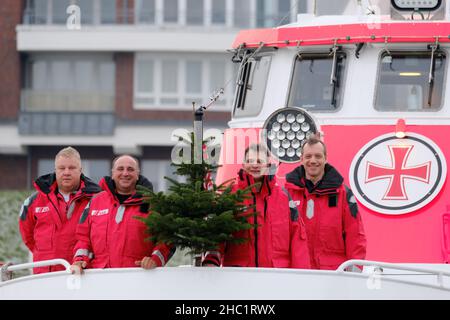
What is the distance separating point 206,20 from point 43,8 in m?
5.08

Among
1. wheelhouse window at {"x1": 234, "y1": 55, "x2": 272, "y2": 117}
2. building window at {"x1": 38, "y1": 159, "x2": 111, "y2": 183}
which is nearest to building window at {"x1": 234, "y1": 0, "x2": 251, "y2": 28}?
building window at {"x1": 38, "y1": 159, "x2": 111, "y2": 183}

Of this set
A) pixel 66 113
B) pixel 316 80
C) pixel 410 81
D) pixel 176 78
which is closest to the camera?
pixel 410 81

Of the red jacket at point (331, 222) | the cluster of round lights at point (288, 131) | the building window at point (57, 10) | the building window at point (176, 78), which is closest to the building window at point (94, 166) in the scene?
the building window at point (176, 78)

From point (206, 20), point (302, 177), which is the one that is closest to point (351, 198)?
point (302, 177)

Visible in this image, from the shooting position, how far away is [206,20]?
4194cm

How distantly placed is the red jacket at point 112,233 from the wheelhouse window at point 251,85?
358cm

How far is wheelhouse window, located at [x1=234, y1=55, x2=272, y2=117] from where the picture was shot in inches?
548

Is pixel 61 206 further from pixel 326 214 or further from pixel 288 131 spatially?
pixel 288 131

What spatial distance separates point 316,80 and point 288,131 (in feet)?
2.52

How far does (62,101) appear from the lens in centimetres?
4281

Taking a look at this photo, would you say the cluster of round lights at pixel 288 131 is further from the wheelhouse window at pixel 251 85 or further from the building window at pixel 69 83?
the building window at pixel 69 83

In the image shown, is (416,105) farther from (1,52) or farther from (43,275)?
(1,52)

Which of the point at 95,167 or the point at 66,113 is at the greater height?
→ the point at 66,113

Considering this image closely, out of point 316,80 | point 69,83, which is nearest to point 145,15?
point 69,83
